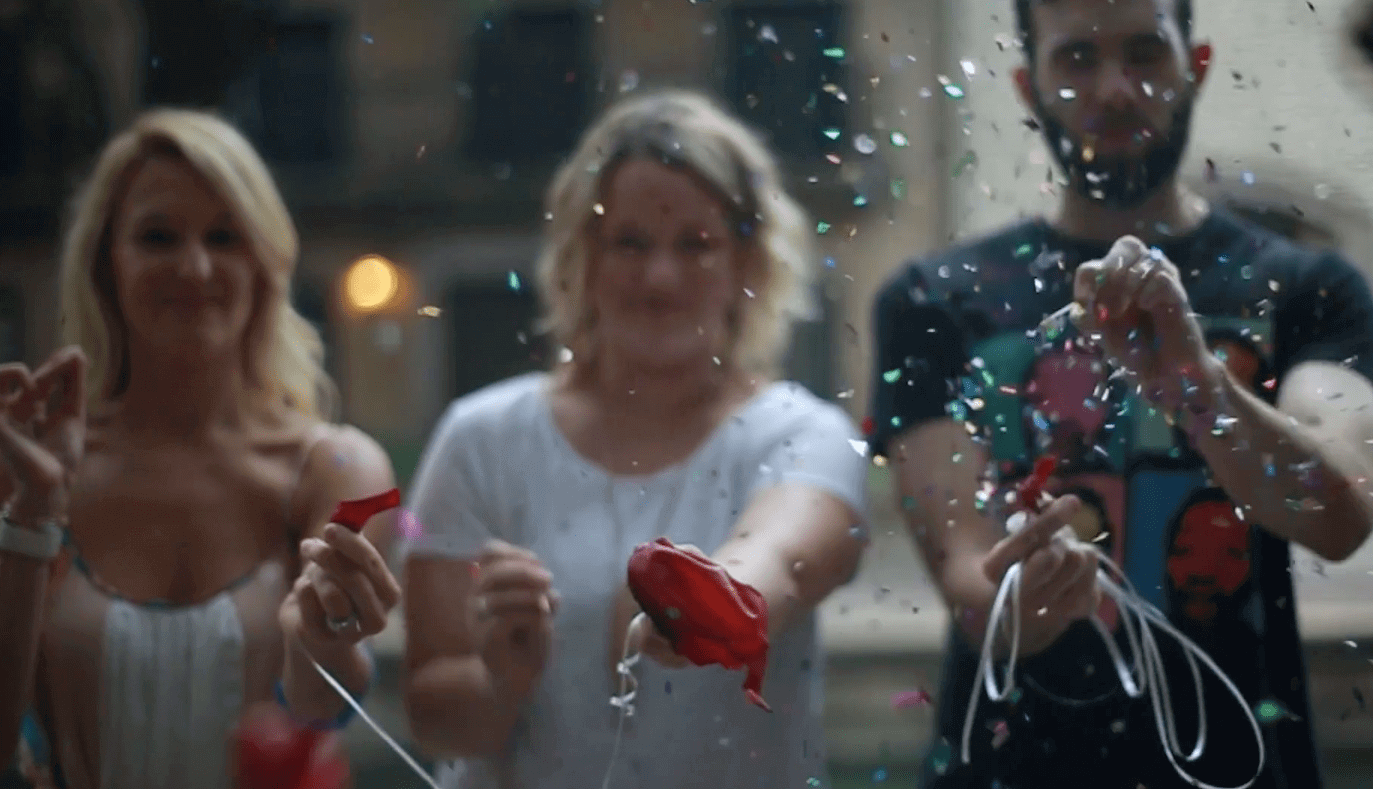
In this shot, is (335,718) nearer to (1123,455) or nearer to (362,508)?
(362,508)

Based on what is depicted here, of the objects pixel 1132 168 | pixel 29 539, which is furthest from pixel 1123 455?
pixel 29 539

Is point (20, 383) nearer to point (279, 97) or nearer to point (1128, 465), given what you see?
point (279, 97)

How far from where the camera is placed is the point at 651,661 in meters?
0.86

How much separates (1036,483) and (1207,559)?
0.11 meters

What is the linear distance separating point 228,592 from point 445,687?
15 centimetres

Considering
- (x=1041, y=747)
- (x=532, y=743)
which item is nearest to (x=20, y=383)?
(x=532, y=743)

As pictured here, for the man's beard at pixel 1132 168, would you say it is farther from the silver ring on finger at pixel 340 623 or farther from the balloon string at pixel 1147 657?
the silver ring on finger at pixel 340 623

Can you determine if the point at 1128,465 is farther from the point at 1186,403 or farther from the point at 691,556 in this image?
the point at 691,556

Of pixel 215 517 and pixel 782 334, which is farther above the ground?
pixel 782 334

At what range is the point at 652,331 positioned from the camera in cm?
89

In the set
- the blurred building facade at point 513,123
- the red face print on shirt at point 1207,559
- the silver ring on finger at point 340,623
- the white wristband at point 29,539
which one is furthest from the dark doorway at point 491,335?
the red face print on shirt at point 1207,559

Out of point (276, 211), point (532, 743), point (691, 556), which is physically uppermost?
point (276, 211)

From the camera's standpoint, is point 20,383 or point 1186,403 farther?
point 20,383

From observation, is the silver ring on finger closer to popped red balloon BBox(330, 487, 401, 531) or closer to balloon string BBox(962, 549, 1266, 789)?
popped red balloon BBox(330, 487, 401, 531)
